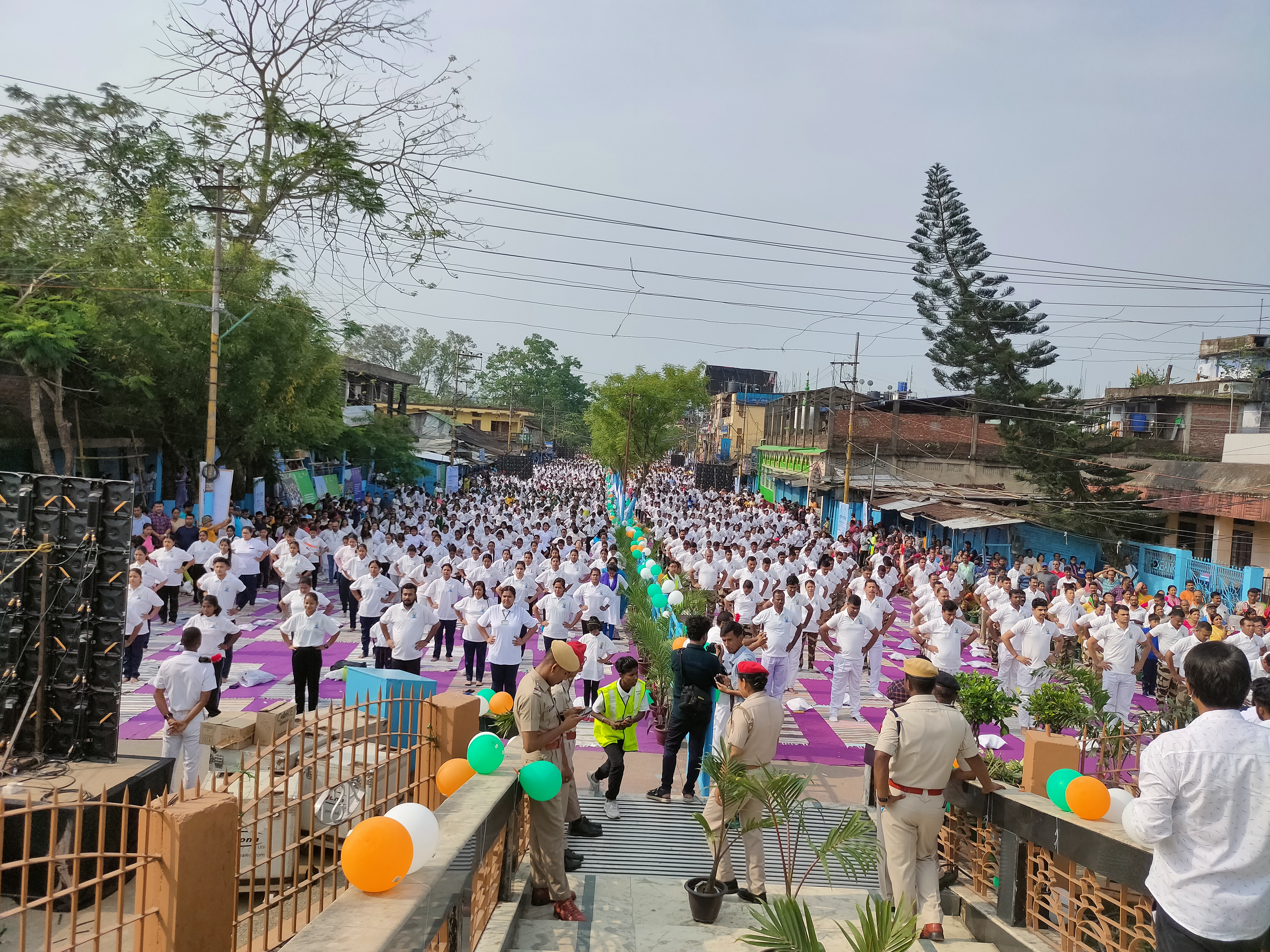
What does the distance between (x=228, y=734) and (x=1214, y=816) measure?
19.5 feet

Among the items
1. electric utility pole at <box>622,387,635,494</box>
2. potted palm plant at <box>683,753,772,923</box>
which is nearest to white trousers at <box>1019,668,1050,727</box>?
potted palm plant at <box>683,753,772,923</box>

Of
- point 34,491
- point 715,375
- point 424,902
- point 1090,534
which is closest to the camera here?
point 424,902

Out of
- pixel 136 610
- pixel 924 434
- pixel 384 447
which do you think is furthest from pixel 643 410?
pixel 136 610

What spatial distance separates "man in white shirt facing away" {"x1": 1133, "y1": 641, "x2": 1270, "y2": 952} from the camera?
2986 mm

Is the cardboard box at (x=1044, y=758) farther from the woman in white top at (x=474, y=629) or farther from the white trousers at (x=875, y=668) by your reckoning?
the white trousers at (x=875, y=668)

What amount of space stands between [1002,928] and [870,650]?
332 inches

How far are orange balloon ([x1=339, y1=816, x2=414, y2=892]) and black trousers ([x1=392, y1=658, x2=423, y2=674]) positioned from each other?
7149mm

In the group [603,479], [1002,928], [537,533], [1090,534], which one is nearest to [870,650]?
[1002,928]

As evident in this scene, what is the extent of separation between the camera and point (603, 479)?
6375cm

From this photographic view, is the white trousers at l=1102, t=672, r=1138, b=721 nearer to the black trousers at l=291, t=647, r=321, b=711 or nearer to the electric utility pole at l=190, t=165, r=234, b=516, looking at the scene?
the black trousers at l=291, t=647, r=321, b=711

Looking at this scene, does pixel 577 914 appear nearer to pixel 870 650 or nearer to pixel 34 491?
pixel 34 491

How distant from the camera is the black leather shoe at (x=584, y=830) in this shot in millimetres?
7074

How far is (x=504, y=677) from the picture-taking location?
1079 centimetres

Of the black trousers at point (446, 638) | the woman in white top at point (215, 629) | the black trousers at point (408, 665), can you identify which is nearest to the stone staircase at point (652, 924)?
the black trousers at point (408, 665)
